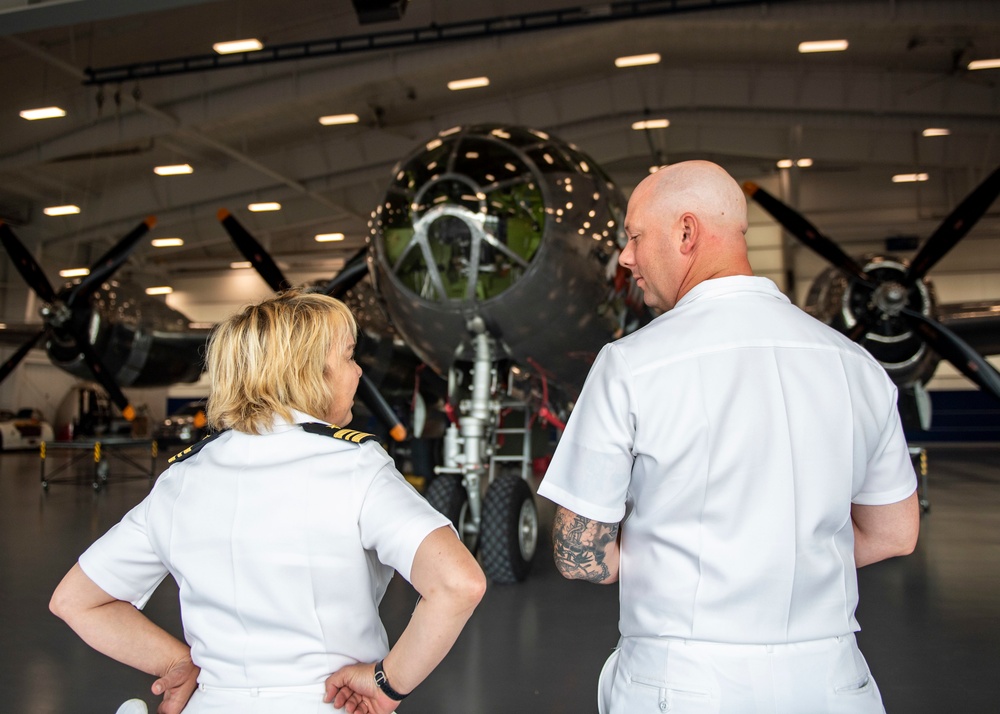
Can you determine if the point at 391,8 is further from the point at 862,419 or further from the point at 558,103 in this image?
the point at 558,103

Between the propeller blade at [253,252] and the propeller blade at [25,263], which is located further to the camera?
the propeller blade at [25,263]

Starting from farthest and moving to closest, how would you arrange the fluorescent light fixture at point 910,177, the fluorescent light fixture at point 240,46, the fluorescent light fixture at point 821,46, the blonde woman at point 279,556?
1. the fluorescent light fixture at point 910,177
2. the fluorescent light fixture at point 821,46
3. the fluorescent light fixture at point 240,46
4. the blonde woman at point 279,556

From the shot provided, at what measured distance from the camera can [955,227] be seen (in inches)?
388

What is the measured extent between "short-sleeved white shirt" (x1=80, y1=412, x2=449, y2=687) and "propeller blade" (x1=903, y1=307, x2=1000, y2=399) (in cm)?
897

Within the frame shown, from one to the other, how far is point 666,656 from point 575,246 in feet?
16.0

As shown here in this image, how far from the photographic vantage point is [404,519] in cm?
150

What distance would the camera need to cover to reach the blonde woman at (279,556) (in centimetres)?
152

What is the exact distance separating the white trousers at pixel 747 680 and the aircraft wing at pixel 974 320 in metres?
11.2

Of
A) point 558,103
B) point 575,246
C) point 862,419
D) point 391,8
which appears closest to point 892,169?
point 558,103

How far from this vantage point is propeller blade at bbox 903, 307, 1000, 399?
8844mm

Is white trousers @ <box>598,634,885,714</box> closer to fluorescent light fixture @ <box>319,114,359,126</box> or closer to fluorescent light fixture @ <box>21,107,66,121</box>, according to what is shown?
fluorescent light fixture @ <box>21,107,66,121</box>

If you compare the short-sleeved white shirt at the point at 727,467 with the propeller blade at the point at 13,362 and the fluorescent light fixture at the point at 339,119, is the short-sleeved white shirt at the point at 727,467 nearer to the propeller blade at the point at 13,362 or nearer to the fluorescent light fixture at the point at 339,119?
Answer: the propeller blade at the point at 13,362

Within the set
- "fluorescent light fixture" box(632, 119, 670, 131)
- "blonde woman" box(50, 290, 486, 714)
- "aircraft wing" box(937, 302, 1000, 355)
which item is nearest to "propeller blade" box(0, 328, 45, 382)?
"blonde woman" box(50, 290, 486, 714)

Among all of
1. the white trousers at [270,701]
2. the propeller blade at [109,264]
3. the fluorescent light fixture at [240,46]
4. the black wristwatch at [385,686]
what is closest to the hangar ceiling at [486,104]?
the fluorescent light fixture at [240,46]
